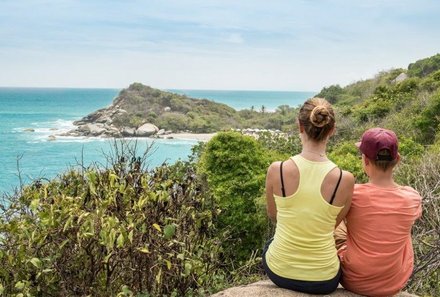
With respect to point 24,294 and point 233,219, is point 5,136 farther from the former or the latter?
point 24,294

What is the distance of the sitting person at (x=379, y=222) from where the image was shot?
3096mm

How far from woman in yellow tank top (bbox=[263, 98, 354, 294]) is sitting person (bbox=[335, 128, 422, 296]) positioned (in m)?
0.13

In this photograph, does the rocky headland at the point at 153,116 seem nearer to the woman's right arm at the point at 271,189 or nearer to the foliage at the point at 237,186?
the foliage at the point at 237,186

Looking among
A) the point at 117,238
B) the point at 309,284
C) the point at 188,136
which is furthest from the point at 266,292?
the point at 188,136

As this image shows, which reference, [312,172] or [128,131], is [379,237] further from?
[128,131]

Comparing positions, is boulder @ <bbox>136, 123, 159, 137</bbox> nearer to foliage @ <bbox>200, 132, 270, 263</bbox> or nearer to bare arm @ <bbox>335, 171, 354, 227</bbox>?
foliage @ <bbox>200, 132, 270, 263</bbox>

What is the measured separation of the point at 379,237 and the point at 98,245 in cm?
217

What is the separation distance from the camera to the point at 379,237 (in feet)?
10.4

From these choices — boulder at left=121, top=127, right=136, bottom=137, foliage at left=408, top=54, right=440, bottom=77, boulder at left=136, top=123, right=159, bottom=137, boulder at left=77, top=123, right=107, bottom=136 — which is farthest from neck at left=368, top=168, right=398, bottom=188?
boulder at left=77, top=123, right=107, bottom=136

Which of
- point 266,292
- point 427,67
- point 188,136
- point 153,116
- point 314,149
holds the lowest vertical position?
point 188,136

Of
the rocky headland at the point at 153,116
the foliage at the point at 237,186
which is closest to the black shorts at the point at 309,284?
the foliage at the point at 237,186

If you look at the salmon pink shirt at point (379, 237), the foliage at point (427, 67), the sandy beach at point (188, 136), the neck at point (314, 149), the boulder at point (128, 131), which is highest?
the foliage at point (427, 67)

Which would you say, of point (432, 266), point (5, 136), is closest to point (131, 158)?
point (432, 266)

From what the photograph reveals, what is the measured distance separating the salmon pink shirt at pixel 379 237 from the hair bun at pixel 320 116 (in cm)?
52
